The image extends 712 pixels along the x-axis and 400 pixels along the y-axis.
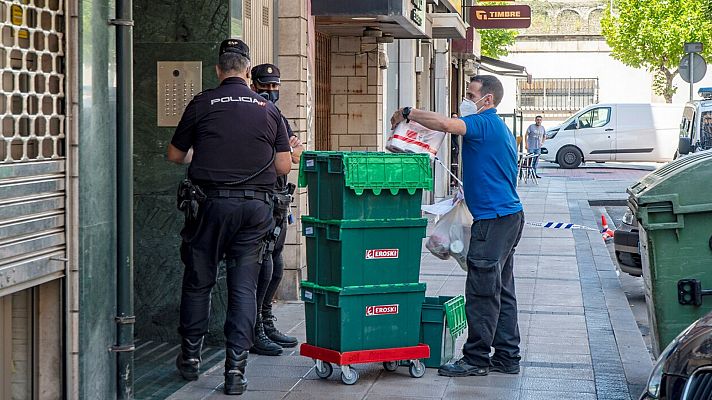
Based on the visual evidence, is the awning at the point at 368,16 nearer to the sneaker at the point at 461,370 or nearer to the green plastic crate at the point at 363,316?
the green plastic crate at the point at 363,316

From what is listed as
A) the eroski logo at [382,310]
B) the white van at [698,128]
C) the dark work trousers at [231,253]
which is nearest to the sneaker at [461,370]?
the eroski logo at [382,310]

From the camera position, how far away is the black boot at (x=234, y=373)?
22.5 feet

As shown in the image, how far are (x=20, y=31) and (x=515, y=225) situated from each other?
340 centimetres

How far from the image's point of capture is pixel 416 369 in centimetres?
737

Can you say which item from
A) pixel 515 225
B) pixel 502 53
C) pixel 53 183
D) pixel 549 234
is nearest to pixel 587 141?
pixel 502 53

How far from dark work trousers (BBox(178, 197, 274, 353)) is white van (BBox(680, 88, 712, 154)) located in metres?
13.1

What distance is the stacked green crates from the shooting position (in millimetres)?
6980

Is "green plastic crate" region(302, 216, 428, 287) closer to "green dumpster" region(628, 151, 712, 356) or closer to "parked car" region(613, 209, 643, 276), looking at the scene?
"green dumpster" region(628, 151, 712, 356)

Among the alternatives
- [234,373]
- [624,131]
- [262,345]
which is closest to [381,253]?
[234,373]

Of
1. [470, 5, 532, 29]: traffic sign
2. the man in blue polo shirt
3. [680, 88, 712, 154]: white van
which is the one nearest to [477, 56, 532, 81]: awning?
[470, 5, 532, 29]: traffic sign

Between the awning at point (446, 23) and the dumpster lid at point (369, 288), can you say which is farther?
the awning at point (446, 23)

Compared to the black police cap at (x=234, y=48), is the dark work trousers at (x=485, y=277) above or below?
below

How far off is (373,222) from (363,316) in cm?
59

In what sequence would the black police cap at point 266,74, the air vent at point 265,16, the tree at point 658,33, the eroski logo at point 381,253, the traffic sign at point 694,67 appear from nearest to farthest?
the eroski logo at point 381,253, the black police cap at point 266,74, the air vent at point 265,16, the traffic sign at point 694,67, the tree at point 658,33
